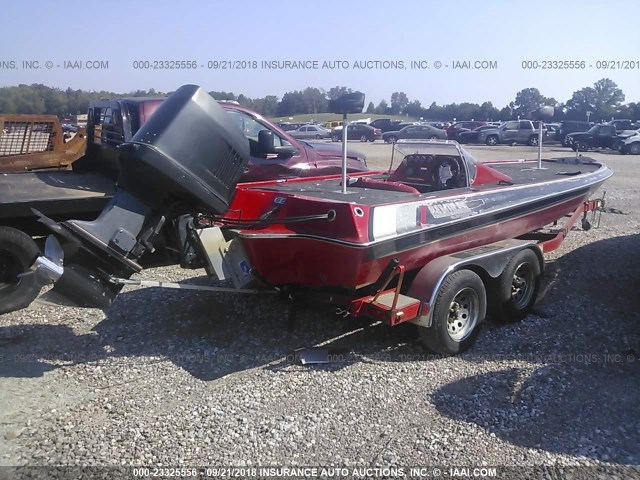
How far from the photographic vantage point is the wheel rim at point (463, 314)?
481cm

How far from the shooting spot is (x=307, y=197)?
4586 mm

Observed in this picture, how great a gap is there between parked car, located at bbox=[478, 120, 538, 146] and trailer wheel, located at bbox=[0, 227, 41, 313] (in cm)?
3122

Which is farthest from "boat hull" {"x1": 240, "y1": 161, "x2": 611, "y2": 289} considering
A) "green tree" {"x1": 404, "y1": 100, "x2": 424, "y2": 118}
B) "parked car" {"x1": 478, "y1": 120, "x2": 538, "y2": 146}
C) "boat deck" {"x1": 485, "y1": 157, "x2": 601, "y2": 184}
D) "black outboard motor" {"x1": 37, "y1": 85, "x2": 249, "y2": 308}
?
"green tree" {"x1": 404, "y1": 100, "x2": 424, "y2": 118}

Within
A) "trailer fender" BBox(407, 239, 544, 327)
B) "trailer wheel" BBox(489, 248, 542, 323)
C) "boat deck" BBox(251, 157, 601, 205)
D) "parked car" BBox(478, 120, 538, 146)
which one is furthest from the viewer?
"parked car" BBox(478, 120, 538, 146)

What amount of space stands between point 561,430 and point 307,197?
2.38 meters

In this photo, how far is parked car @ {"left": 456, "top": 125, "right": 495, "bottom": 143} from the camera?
3425 cm

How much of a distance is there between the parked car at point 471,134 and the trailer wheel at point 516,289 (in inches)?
1184

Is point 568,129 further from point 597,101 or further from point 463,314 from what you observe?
point 463,314

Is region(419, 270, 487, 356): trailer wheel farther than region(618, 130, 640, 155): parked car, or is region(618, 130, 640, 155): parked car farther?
region(618, 130, 640, 155): parked car

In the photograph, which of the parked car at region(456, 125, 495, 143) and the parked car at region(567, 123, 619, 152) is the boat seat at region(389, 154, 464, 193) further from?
the parked car at region(456, 125, 495, 143)

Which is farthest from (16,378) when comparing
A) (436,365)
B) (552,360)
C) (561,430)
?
(552,360)

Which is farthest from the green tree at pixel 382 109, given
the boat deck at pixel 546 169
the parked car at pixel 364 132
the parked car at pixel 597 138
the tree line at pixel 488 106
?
the boat deck at pixel 546 169

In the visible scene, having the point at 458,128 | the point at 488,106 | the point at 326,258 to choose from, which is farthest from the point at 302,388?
the point at 488,106

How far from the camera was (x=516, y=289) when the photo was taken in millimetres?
5504
